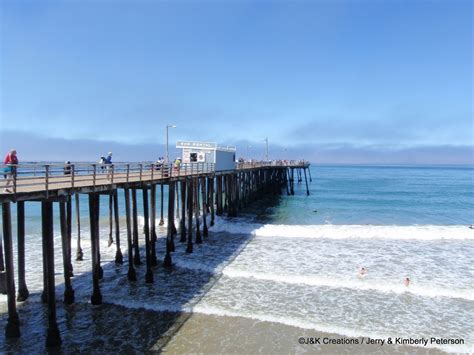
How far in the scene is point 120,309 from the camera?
37.8 feet

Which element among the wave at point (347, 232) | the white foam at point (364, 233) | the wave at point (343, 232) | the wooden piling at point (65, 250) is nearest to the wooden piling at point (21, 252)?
the wooden piling at point (65, 250)

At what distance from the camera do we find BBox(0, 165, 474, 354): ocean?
986 centimetres

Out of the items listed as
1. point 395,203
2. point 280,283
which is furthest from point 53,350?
point 395,203

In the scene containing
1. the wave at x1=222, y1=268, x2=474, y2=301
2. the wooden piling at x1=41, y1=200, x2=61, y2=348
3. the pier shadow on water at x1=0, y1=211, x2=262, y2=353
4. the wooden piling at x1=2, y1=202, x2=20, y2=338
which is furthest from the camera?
the wave at x1=222, y1=268, x2=474, y2=301

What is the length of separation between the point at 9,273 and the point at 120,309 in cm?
372

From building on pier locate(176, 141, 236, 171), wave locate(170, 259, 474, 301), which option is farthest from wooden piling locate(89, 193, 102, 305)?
building on pier locate(176, 141, 236, 171)

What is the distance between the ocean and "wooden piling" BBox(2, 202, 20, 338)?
0.28 metres

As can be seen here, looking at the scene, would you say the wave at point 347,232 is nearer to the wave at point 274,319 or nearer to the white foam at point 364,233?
the white foam at point 364,233

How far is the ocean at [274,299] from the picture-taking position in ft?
32.3

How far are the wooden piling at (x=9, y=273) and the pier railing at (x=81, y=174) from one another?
64 cm

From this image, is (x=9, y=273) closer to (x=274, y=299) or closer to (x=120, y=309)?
(x=120, y=309)

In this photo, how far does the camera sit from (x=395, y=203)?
4319 centimetres

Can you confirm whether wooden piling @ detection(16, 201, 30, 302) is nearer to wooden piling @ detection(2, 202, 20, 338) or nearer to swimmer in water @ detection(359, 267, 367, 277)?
wooden piling @ detection(2, 202, 20, 338)

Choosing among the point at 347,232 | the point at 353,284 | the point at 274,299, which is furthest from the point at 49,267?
the point at 347,232
